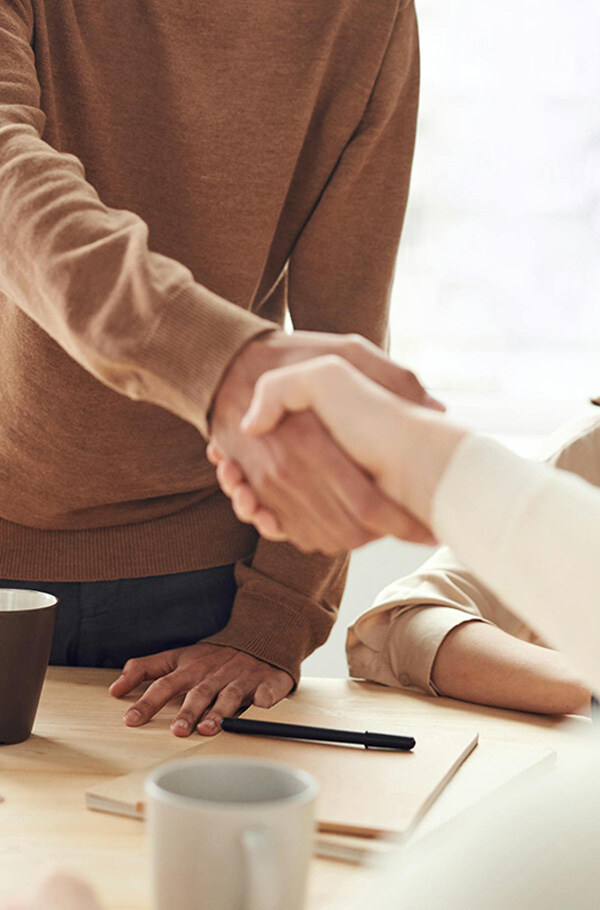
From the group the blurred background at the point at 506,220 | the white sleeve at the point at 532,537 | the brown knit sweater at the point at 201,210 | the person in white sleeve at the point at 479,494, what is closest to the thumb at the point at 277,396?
the person in white sleeve at the point at 479,494

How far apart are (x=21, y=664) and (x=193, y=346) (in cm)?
30

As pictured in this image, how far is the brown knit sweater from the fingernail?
0.64ft

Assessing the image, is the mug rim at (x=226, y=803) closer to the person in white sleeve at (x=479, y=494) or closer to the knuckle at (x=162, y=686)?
the person in white sleeve at (x=479, y=494)

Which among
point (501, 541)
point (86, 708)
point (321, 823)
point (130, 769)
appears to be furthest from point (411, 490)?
point (86, 708)

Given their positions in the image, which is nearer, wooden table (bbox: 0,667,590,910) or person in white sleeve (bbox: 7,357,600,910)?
person in white sleeve (bbox: 7,357,600,910)

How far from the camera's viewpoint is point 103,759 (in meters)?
0.82

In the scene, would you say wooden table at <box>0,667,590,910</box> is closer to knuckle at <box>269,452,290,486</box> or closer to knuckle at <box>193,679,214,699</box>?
knuckle at <box>193,679,214,699</box>

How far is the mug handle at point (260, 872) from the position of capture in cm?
45

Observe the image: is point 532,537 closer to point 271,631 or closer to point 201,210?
point 271,631

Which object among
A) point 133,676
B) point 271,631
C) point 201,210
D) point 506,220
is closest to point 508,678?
point 271,631

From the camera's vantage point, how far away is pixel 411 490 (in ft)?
2.19

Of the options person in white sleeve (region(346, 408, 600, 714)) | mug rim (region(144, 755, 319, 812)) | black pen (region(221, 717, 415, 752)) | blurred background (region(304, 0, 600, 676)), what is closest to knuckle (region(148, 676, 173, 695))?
black pen (region(221, 717, 415, 752))

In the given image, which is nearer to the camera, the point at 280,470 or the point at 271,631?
the point at 280,470

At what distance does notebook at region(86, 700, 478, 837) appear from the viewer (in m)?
0.70
